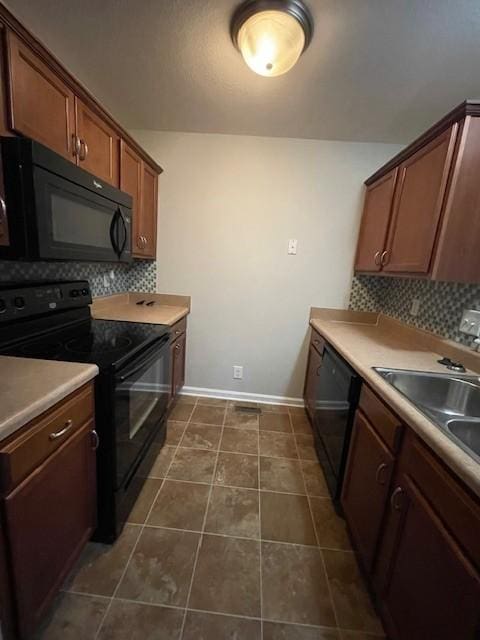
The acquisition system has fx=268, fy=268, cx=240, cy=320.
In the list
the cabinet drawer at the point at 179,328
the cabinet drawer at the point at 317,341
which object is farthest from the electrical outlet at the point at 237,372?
the cabinet drawer at the point at 317,341

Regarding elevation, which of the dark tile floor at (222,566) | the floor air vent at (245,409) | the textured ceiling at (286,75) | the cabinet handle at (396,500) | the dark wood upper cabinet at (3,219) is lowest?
the dark tile floor at (222,566)

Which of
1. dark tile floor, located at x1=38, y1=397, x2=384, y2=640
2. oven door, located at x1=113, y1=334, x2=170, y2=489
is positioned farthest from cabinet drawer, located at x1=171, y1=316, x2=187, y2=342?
dark tile floor, located at x1=38, y1=397, x2=384, y2=640

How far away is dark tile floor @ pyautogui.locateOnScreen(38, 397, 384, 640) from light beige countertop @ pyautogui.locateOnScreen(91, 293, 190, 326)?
986mm

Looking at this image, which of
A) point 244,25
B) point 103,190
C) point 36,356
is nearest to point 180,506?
point 36,356

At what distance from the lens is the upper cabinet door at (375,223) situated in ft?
6.22

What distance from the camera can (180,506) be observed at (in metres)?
1.49

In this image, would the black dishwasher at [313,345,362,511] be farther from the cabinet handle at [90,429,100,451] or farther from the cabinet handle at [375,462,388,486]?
the cabinet handle at [90,429,100,451]

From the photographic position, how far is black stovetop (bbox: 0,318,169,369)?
Answer: 1129 mm

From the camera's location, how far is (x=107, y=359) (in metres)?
1.14

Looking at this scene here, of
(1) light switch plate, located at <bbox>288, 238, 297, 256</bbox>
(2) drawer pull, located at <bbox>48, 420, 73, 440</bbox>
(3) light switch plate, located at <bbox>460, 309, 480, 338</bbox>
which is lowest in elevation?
(2) drawer pull, located at <bbox>48, 420, 73, 440</bbox>

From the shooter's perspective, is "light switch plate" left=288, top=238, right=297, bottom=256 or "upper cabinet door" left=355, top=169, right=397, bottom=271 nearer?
"upper cabinet door" left=355, top=169, right=397, bottom=271

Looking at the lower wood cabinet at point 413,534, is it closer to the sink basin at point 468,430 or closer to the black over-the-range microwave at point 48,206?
the sink basin at point 468,430

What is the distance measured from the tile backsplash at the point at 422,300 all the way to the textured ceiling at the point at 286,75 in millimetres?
1121

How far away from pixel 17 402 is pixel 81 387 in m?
0.25
